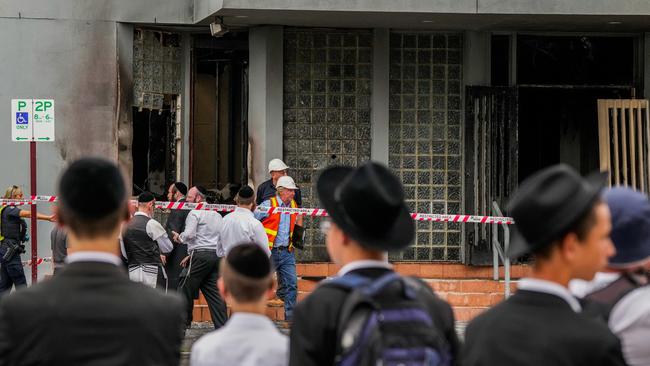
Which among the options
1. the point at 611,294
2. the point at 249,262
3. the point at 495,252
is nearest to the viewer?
the point at 611,294

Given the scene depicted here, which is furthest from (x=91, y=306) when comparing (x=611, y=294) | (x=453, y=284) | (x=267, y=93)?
(x=267, y=93)

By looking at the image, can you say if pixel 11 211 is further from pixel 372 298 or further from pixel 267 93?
pixel 372 298

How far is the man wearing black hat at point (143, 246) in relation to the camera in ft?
47.9

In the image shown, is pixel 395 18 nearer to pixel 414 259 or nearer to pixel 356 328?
pixel 414 259

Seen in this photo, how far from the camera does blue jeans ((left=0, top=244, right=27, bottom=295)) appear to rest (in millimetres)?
17156

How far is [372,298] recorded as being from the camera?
468 cm

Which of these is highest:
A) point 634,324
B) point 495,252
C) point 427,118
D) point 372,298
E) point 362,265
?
point 427,118

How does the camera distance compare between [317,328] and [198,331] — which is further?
[198,331]

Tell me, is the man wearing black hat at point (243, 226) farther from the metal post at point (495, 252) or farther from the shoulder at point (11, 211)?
the metal post at point (495, 252)

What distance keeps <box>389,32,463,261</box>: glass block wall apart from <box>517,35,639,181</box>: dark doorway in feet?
3.56

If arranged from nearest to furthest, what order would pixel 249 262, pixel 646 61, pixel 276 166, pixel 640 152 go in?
pixel 249 262, pixel 276 166, pixel 640 152, pixel 646 61

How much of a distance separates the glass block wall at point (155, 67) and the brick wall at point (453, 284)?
3.19 metres

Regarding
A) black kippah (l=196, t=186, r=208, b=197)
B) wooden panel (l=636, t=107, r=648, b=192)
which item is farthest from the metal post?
black kippah (l=196, t=186, r=208, b=197)

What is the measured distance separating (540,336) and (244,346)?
5.12 ft
